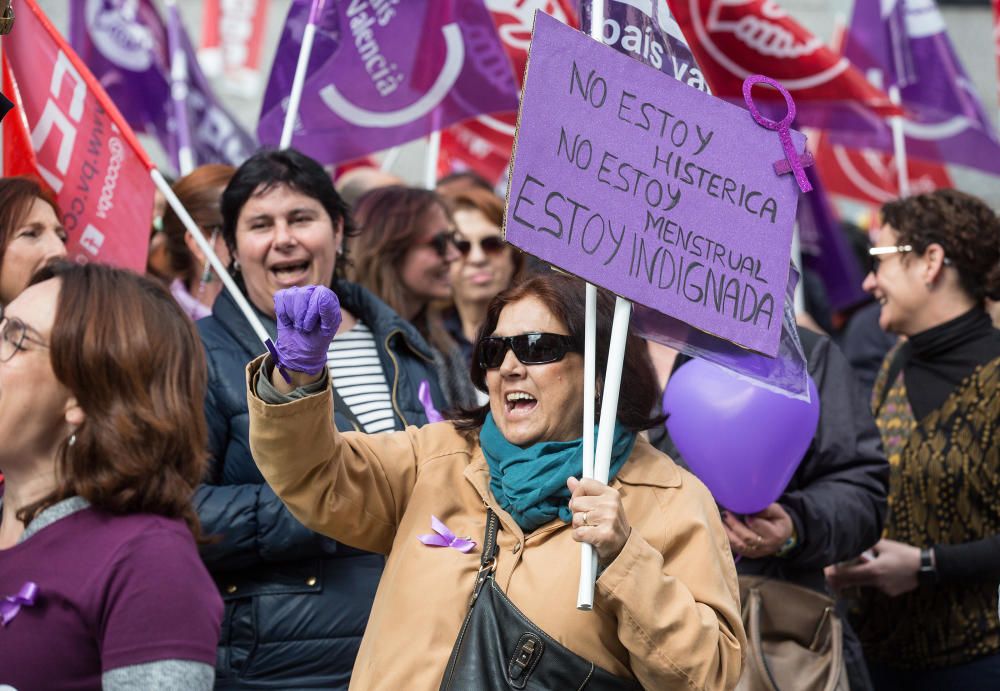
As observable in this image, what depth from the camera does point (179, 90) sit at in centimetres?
655

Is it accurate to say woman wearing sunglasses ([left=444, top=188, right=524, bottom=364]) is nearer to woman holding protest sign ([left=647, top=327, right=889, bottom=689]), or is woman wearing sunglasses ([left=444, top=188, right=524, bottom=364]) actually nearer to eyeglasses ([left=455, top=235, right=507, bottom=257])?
eyeglasses ([left=455, top=235, right=507, bottom=257])

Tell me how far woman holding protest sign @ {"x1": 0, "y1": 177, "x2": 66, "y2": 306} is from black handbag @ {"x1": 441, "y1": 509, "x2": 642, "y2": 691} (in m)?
1.77

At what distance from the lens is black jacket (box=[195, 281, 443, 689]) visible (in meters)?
3.58

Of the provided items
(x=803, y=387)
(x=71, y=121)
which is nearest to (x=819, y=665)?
(x=803, y=387)

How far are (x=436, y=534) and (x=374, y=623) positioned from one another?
23 centimetres

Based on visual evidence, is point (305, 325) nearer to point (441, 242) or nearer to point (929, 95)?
point (441, 242)

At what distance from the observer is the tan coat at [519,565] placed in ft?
9.05

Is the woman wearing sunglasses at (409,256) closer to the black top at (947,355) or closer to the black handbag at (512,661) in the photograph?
the black top at (947,355)

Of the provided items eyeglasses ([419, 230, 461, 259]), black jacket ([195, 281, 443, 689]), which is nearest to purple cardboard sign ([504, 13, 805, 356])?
black jacket ([195, 281, 443, 689])

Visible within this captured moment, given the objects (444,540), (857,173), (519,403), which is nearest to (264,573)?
(444,540)

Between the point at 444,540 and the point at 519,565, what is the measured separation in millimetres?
171

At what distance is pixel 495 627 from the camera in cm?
286

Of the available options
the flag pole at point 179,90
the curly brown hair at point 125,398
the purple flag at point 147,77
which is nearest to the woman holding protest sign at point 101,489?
the curly brown hair at point 125,398

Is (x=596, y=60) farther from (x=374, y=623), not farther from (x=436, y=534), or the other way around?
(x=374, y=623)
